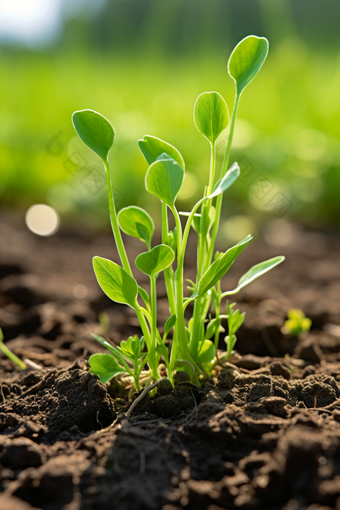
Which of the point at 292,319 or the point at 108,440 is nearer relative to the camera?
the point at 108,440

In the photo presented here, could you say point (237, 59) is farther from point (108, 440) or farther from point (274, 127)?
point (274, 127)

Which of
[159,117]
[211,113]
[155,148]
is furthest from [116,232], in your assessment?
[159,117]

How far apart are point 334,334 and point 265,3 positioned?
395 centimetres

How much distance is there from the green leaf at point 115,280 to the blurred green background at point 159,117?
2.01 metres

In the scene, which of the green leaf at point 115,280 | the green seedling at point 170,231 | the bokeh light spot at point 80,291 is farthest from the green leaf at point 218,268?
the bokeh light spot at point 80,291

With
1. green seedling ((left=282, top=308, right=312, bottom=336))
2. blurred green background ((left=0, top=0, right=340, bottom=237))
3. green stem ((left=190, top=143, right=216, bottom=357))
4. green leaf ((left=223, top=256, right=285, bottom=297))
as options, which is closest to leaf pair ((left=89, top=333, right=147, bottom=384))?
green stem ((left=190, top=143, right=216, bottom=357))

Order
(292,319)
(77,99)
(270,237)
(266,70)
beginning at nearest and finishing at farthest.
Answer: (292,319) < (270,237) < (77,99) < (266,70)

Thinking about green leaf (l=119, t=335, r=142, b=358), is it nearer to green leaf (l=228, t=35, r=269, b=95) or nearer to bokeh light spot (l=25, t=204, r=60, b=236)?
green leaf (l=228, t=35, r=269, b=95)

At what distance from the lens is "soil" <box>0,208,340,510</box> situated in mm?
708

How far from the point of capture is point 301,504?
2.20 feet

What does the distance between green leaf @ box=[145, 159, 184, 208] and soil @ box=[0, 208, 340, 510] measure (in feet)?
1.38

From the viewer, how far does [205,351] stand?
3.31 feet

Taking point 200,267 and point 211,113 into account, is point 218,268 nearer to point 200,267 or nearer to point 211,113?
point 200,267

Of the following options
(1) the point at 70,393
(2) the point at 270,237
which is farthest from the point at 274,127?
(1) the point at 70,393
